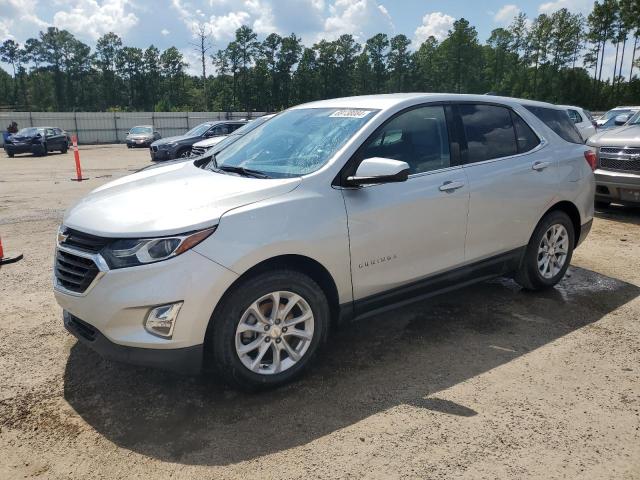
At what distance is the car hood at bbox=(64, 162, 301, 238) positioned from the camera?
9.64ft

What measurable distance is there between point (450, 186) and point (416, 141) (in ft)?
1.38

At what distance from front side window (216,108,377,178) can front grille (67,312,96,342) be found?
146 cm

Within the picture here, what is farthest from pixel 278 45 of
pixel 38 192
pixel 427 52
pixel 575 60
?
pixel 38 192

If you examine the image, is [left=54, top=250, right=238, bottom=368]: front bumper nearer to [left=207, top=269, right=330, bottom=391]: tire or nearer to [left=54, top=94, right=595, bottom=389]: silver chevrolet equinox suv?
[left=54, top=94, right=595, bottom=389]: silver chevrolet equinox suv

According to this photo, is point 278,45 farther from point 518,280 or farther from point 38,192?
point 518,280

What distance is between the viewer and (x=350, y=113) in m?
3.88

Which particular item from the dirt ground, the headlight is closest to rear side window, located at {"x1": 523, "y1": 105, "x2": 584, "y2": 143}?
the dirt ground

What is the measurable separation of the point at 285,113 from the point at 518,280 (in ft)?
8.63

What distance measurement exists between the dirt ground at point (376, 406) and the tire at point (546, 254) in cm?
28

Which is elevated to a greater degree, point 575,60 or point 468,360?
point 575,60

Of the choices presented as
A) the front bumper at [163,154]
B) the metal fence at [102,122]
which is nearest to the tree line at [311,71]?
the metal fence at [102,122]

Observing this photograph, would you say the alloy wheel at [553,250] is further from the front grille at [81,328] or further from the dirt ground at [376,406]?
the front grille at [81,328]

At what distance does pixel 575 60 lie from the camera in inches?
2849

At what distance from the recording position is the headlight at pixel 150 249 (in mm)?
2857
